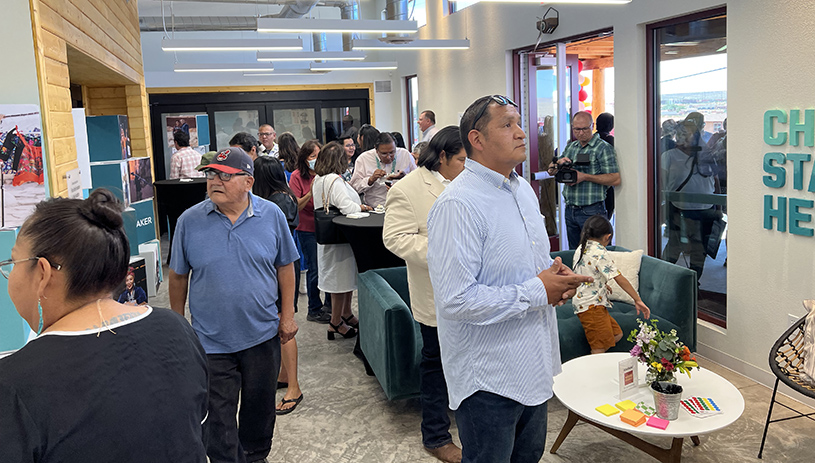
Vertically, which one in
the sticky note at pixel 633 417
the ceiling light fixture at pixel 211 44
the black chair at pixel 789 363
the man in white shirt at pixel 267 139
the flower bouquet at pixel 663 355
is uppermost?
the ceiling light fixture at pixel 211 44

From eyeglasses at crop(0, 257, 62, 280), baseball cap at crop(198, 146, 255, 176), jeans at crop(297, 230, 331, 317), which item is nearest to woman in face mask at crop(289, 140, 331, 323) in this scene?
jeans at crop(297, 230, 331, 317)

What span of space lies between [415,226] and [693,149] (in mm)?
2842

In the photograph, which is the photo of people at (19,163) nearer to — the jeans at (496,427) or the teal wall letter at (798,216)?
the jeans at (496,427)

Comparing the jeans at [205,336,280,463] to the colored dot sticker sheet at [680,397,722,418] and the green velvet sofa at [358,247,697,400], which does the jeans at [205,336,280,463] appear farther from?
the colored dot sticker sheet at [680,397,722,418]

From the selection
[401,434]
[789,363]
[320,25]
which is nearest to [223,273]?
[401,434]

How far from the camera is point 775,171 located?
4055 mm

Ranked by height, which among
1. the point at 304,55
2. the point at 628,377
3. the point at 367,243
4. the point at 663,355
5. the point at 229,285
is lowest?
the point at 628,377

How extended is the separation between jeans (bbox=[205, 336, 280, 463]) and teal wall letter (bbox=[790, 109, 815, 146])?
320 cm

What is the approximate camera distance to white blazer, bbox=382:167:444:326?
124 inches

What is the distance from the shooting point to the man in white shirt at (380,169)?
6.01 m

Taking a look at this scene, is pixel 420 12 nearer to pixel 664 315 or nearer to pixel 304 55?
pixel 304 55

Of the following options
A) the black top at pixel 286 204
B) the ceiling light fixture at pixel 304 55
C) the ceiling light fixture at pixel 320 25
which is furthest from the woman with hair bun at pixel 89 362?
the ceiling light fixture at pixel 304 55

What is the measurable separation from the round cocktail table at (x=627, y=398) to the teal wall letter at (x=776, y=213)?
1.25 metres

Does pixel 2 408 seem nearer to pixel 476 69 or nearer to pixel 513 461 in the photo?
pixel 513 461
